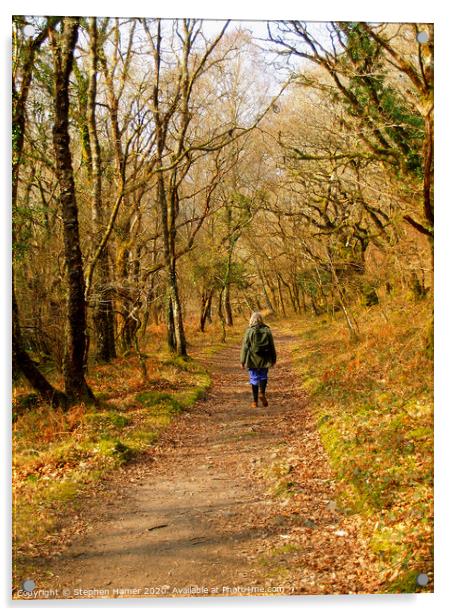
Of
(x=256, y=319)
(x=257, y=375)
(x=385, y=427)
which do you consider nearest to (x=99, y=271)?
(x=256, y=319)

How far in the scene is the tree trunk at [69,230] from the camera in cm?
766

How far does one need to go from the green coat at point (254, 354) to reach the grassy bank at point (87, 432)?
23.0 inches

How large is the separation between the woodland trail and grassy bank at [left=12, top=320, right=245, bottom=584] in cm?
29

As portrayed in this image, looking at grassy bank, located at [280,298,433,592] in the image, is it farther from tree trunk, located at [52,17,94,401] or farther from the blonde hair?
tree trunk, located at [52,17,94,401]

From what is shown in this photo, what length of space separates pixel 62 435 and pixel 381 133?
6.68m

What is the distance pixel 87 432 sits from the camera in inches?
299

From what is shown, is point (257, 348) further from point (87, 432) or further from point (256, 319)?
point (87, 432)

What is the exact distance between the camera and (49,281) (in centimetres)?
886

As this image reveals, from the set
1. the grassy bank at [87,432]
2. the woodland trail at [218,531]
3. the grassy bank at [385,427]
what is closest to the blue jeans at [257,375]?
the grassy bank at [87,432]

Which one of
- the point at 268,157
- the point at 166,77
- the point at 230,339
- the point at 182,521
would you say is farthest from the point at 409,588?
the point at 166,77

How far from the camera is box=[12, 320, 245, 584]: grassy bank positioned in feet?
17.8

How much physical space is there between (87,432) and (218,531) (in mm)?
3095

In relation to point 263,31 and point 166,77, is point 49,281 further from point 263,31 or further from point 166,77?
→ point 263,31

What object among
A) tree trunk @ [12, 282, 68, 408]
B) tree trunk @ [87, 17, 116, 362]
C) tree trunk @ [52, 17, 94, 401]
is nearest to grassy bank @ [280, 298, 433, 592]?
tree trunk @ [52, 17, 94, 401]
